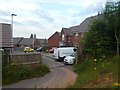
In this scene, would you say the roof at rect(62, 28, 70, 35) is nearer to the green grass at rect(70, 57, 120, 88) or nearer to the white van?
the white van

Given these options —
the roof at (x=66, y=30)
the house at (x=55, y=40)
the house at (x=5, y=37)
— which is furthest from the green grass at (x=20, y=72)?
the house at (x=55, y=40)

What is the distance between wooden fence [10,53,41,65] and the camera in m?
25.5

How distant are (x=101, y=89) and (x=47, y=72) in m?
15.7

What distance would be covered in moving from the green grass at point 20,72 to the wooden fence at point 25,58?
1012 millimetres

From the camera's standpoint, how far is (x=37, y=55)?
2903 cm

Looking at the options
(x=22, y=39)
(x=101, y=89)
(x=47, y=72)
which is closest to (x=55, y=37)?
(x=22, y=39)

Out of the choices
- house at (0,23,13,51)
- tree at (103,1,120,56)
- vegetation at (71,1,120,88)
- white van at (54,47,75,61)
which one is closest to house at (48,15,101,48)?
white van at (54,47,75,61)

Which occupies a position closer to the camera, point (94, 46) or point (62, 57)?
point (94, 46)

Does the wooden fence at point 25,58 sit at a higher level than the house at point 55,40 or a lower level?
lower

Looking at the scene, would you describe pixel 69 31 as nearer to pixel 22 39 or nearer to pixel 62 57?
pixel 62 57

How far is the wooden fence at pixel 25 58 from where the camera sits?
2552 centimetres

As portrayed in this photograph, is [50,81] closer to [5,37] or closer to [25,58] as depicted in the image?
[25,58]

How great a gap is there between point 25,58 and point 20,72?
4031mm

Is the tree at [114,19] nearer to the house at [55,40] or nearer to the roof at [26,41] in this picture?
the house at [55,40]
